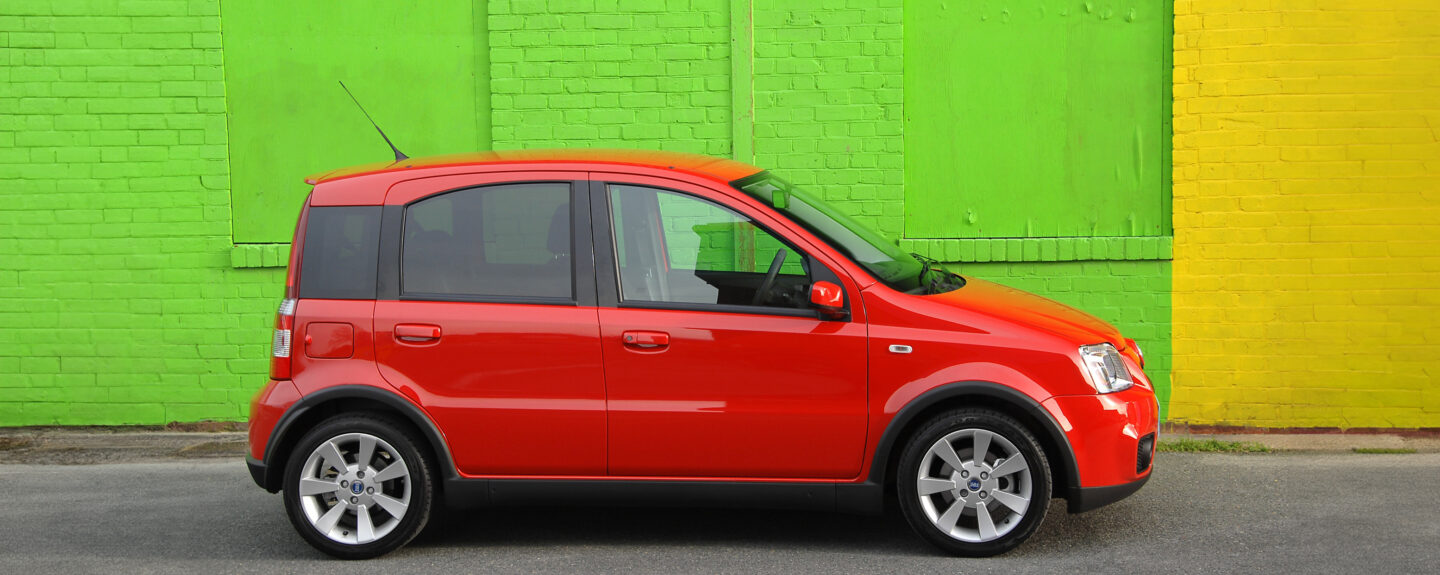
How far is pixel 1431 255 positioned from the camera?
7883mm

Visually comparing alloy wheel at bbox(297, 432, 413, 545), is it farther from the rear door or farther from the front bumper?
the front bumper

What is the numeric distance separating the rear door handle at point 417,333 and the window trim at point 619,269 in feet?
2.29

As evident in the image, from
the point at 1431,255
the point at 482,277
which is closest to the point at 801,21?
the point at 482,277

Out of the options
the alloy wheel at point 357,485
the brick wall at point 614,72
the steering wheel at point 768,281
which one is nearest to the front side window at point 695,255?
the steering wheel at point 768,281

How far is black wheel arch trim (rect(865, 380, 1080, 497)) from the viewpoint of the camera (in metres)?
5.35

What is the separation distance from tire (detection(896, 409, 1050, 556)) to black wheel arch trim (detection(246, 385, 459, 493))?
1880 millimetres

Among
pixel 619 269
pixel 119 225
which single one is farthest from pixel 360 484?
pixel 119 225

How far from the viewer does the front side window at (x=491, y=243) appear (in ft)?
18.3

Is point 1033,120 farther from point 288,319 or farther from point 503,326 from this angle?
point 288,319

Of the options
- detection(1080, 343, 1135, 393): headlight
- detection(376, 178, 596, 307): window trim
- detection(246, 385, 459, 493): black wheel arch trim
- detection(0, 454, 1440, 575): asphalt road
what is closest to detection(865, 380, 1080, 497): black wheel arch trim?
detection(1080, 343, 1135, 393): headlight

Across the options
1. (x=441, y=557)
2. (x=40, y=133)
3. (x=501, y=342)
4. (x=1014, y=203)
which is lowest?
(x=441, y=557)

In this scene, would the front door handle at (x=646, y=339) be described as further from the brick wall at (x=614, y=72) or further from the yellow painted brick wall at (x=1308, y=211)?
the yellow painted brick wall at (x=1308, y=211)

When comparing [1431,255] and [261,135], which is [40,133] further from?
[1431,255]

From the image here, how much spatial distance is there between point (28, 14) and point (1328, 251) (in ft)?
26.3
